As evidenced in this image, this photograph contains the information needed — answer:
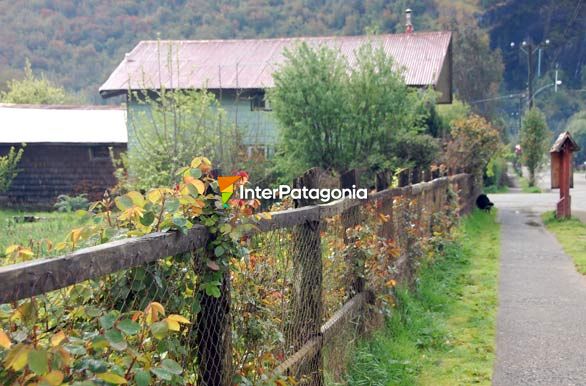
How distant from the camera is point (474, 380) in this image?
21.1 feet

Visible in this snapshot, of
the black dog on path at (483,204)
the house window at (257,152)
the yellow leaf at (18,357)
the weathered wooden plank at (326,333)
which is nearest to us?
the yellow leaf at (18,357)

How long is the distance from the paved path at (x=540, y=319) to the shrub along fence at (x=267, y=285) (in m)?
1.24

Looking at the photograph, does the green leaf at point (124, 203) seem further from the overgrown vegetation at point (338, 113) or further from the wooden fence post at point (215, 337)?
the overgrown vegetation at point (338, 113)

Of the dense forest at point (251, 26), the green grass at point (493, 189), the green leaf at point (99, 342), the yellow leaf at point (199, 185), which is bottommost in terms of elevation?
the green grass at point (493, 189)

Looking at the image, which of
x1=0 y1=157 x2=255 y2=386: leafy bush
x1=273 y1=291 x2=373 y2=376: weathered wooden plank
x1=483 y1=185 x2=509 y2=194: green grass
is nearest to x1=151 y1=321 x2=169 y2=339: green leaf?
x1=0 y1=157 x2=255 y2=386: leafy bush

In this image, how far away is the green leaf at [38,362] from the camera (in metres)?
1.97

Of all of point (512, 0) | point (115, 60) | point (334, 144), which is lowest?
point (334, 144)

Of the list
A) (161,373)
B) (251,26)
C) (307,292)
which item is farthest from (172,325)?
(251,26)

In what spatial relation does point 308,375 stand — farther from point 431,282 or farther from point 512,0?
point 512,0

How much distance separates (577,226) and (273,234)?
1666cm

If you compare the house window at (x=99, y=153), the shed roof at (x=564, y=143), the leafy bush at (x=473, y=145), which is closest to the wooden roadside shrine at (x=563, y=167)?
the shed roof at (x=564, y=143)

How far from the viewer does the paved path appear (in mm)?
6652

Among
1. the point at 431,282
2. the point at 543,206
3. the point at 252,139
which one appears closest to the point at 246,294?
the point at 431,282

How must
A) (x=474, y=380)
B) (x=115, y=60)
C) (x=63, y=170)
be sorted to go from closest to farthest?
(x=474, y=380), (x=63, y=170), (x=115, y=60)
